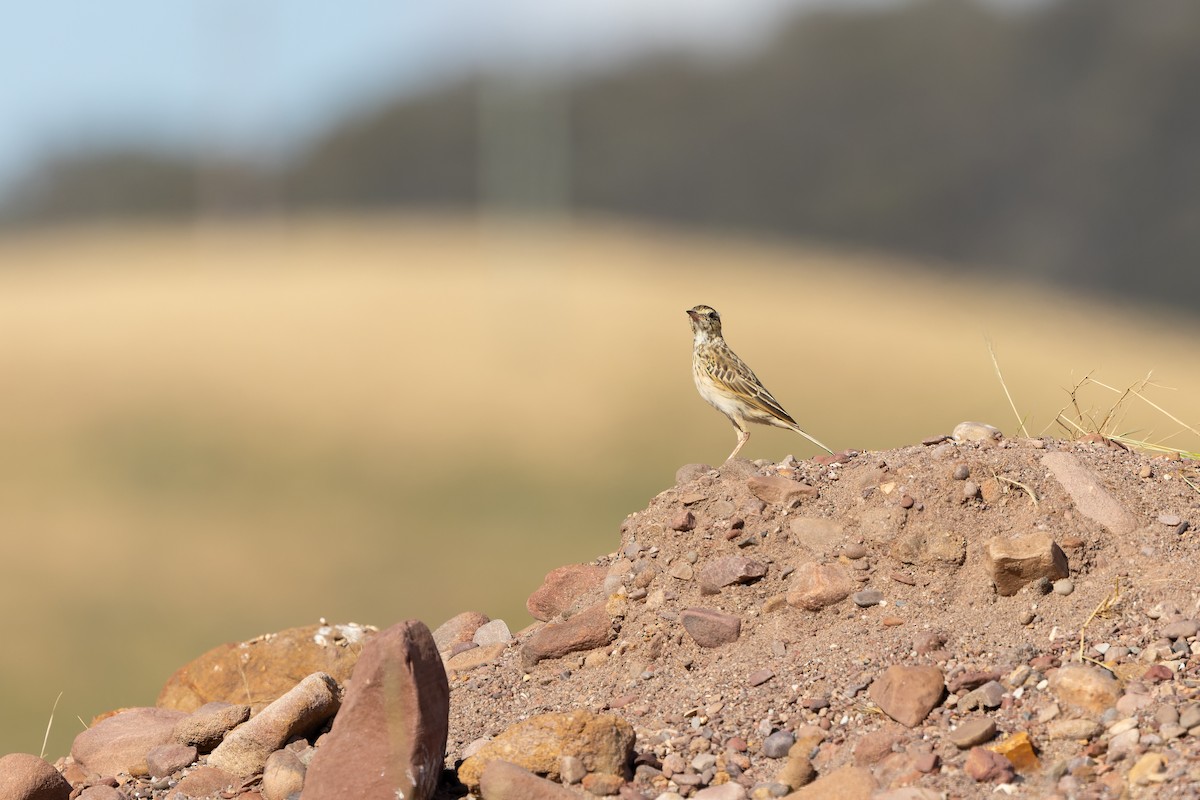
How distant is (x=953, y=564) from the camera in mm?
5961

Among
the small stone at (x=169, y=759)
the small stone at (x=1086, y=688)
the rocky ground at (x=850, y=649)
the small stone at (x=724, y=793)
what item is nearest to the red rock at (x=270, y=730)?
the rocky ground at (x=850, y=649)

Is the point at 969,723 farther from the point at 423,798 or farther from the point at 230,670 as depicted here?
the point at 230,670

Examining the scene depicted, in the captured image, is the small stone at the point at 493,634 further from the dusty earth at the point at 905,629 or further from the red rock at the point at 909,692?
the red rock at the point at 909,692

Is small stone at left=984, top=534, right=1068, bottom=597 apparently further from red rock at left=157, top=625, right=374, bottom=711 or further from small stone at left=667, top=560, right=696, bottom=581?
red rock at left=157, top=625, right=374, bottom=711

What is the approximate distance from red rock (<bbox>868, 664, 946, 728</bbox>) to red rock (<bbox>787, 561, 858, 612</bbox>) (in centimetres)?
74

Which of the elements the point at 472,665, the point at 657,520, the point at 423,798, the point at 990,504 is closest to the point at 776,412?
the point at 657,520

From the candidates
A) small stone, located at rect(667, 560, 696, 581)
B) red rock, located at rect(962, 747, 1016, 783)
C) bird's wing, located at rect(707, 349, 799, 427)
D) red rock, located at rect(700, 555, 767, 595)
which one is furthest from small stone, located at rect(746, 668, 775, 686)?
bird's wing, located at rect(707, 349, 799, 427)

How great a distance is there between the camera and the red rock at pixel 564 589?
274 inches

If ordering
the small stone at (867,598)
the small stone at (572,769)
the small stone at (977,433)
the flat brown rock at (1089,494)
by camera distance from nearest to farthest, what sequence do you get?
the small stone at (572,769) → the small stone at (867,598) → the flat brown rock at (1089,494) → the small stone at (977,433)

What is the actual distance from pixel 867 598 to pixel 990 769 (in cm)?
128

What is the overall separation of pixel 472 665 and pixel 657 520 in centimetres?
119

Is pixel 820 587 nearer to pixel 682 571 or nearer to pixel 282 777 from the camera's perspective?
pixel 682 571

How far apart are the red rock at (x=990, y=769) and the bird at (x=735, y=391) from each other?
3.00 metres

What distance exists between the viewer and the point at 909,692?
16.8 ft
